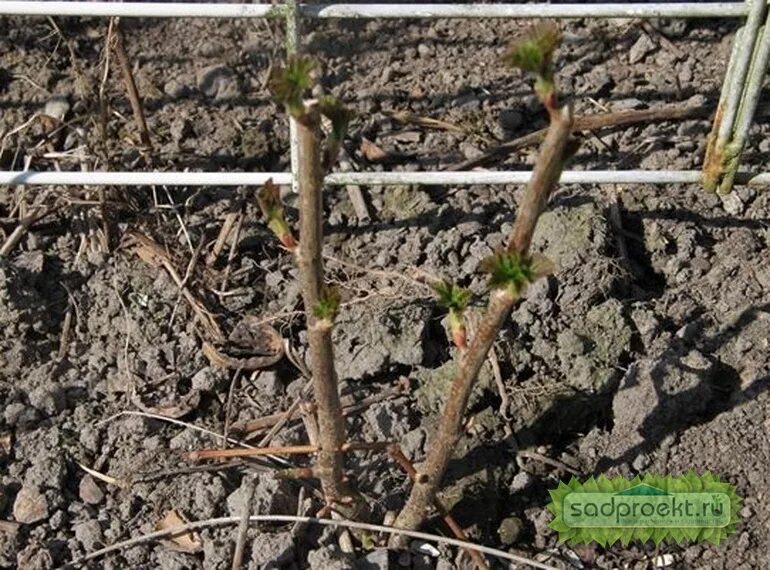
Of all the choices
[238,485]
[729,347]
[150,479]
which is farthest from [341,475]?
[729,347]

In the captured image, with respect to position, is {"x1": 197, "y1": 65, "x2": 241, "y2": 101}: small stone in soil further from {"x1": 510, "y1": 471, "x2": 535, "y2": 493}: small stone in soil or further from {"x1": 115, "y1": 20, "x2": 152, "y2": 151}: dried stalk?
{"x1": 510, "y1": 471, "x2": 535, "y2": 493}: small stone in soil

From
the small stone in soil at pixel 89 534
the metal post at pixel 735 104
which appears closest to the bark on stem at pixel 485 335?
the small stone in soil at pixel 89 534

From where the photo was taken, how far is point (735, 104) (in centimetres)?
271

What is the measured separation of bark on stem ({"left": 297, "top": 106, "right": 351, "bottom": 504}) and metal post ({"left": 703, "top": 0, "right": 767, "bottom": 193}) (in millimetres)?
1304

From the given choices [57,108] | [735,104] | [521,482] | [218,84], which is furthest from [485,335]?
[57,108]

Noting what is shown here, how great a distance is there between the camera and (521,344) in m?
2.68

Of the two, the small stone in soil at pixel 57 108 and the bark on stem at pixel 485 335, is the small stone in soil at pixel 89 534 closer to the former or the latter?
the bark on stem at pixel 485 335

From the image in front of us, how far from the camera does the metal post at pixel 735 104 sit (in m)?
2.57

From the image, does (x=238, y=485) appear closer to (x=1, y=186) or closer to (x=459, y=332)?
(x=459, y=332)

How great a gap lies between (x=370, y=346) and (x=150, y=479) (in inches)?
24.0

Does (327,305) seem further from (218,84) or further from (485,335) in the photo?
(218,84)

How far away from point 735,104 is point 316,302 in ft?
4.62

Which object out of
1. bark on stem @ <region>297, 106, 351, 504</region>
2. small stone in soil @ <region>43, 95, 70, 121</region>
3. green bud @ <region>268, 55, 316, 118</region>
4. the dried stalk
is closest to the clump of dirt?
small stone in soil @ <region>43, 95, 70, 121</region>

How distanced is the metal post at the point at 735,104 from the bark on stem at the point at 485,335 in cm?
109
